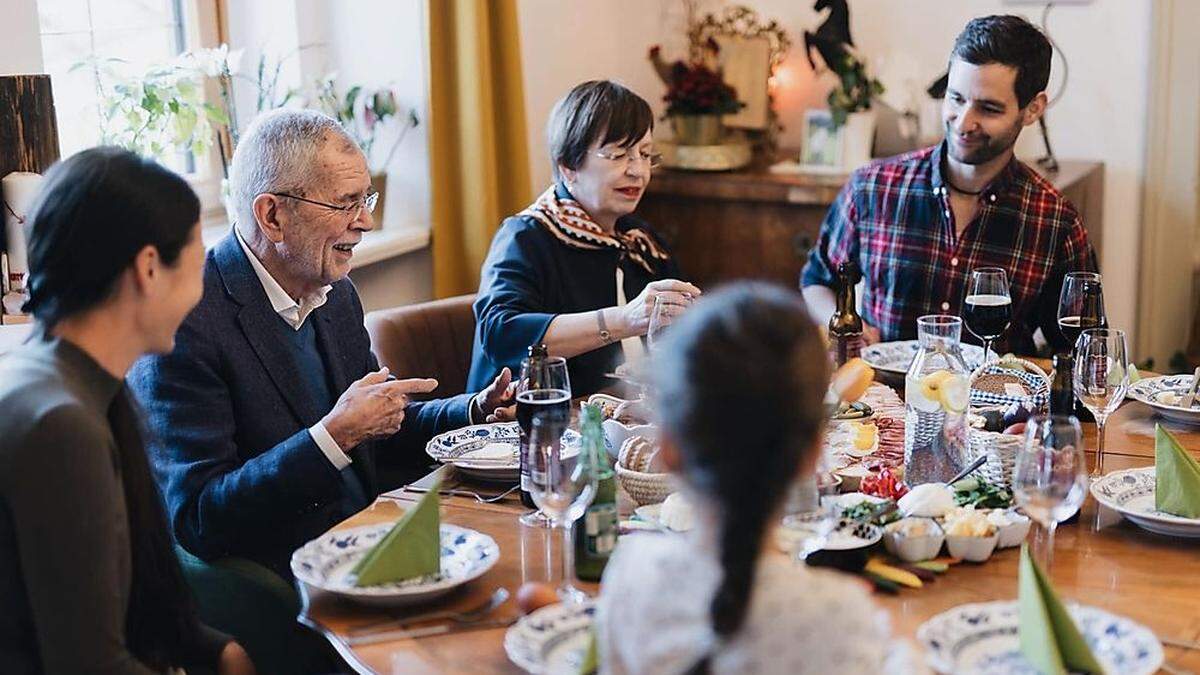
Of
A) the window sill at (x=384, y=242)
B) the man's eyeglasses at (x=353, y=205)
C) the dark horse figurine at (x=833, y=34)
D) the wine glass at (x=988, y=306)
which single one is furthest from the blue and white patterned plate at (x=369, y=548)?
the dark horse figurine at (x=833, y=34)

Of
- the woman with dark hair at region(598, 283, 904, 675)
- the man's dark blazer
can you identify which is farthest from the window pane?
the woman with dark hair at region(598, 283, 904, 675)

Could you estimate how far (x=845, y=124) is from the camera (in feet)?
13.4

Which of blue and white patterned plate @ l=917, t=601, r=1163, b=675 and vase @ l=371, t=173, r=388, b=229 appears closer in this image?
blue and white patterned plate @ l=917, t=601, r=1163, b=675

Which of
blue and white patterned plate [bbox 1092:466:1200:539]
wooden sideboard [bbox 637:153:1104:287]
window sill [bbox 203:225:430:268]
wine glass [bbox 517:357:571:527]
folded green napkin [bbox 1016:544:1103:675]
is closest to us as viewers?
folded green napkin [bbox 1016:544:1103:675]

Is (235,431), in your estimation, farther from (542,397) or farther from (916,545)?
(916,545)

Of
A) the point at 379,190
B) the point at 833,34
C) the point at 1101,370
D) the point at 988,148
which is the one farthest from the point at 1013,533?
the point at 833,34

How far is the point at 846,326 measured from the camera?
264cm

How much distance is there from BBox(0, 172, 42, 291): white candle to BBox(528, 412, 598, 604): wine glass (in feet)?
3.58

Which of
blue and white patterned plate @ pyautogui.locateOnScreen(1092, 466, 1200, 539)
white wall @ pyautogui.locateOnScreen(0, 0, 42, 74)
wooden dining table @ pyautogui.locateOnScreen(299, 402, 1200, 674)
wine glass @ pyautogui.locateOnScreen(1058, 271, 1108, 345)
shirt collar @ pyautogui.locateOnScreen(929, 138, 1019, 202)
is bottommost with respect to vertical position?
wooden dining table @ pyautogui.locateOnScreen(299, 402, 1200, 674)

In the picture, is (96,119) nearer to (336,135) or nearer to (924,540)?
(336,135)

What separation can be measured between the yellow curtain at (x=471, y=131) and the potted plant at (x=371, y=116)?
0.11 meters

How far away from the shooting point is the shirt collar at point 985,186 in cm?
304

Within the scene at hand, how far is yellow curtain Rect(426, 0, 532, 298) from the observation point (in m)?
3.64

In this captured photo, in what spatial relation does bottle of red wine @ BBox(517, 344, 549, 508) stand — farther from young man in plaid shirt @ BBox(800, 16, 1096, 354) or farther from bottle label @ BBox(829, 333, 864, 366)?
young man in plaid shirt @ BBox(800, 16, 1096, 354)
